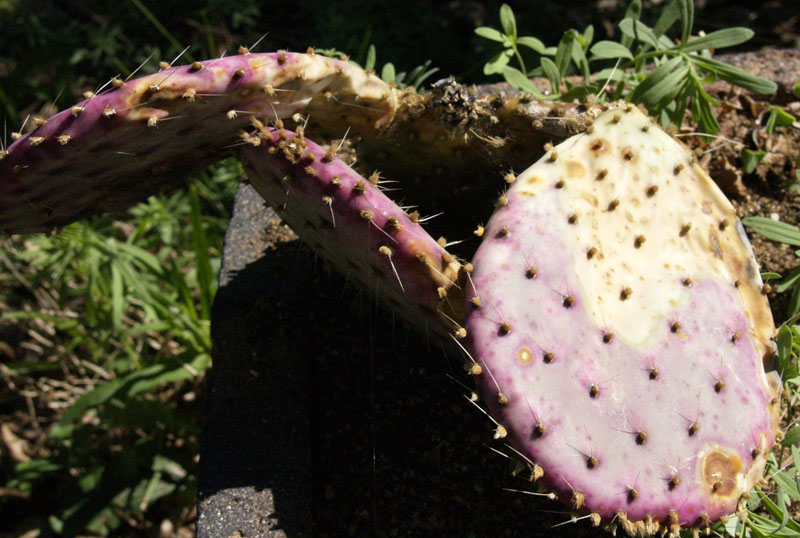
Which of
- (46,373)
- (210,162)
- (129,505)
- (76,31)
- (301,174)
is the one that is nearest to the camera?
(301,174)

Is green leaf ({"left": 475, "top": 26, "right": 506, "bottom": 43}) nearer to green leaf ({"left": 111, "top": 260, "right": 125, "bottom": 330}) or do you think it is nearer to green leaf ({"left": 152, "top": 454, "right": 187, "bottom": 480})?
green leaf ({"left": 111, "top": 260, "right": 125, "bottom": 330})

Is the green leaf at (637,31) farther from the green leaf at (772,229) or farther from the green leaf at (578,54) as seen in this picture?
the green leaf at (772,229)

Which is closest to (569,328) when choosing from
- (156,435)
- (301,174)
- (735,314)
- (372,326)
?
(735,314)

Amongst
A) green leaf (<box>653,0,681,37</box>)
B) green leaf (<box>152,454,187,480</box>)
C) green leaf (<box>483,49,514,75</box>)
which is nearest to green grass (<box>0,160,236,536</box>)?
green leaf (<box>152,454,187,480</box>)

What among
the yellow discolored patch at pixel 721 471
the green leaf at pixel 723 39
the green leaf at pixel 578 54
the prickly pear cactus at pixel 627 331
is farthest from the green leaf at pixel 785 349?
the green leaf at pixel 578 54

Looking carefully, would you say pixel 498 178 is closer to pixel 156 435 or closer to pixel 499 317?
pixel 499 317
